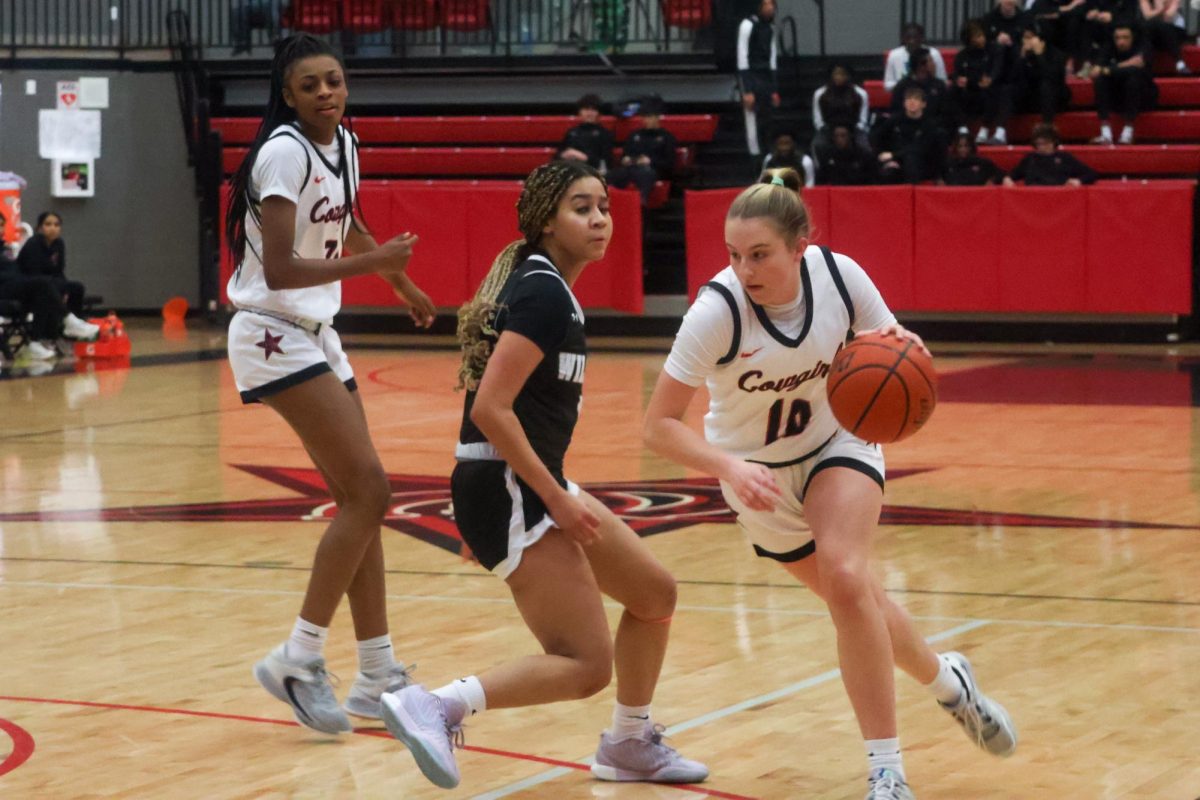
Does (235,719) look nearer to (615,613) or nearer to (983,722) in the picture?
(615,613)

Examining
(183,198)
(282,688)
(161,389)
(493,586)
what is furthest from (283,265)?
(183,198)

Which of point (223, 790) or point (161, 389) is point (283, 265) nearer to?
point (223, 790)

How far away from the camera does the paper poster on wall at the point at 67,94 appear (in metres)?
24.0

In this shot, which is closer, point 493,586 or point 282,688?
point 282,688

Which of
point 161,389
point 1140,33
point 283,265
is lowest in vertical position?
point 161,389

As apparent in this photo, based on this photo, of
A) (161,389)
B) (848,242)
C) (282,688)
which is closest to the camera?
(282,688)

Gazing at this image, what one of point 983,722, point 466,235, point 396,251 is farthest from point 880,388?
point 466,235

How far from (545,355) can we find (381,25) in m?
20.1

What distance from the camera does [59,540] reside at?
802 centimetres

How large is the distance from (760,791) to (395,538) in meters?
3.93

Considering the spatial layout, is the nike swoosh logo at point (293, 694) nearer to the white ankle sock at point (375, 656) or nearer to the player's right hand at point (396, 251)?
the white ankle sock at point (375, 656)

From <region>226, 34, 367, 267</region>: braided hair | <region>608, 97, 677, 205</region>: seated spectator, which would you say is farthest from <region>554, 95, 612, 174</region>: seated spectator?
<region>226, 34, 367, 267</region>: braided hair

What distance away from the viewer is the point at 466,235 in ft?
64.4

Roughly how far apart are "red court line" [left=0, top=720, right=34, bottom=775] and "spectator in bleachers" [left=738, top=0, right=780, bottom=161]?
1625 cm
